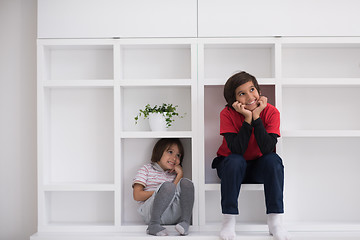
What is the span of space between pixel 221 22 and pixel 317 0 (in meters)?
0.54

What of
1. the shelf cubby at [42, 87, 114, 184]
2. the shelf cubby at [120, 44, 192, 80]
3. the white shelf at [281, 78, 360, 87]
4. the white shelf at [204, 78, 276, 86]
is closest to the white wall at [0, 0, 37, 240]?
the shelf cubby at [42, 87, 114, 184]

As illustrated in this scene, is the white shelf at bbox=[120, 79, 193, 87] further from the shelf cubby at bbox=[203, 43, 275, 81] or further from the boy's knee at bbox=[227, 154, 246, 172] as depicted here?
the boy's knee at bbox=[227, 154, 246, 172]

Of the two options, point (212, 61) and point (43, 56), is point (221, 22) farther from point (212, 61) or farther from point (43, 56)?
point (43, 56)

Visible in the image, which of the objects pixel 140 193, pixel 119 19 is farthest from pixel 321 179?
pixel 119 19

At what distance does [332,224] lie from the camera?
7.08 feet

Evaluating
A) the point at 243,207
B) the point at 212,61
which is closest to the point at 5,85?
the point at 212,61

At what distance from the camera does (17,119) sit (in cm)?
237

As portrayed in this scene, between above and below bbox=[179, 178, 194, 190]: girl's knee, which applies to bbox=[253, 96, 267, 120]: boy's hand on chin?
above

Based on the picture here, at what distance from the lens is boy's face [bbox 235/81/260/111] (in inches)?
80.5

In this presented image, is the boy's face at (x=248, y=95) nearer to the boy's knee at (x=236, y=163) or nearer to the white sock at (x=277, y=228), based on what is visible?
the boy's knee at (x=236, y=163)

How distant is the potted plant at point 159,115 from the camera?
2184 mm

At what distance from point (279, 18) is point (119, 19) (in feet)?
2.85

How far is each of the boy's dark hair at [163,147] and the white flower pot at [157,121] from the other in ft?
0.34

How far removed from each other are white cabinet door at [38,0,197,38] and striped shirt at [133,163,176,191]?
29.2 inches
